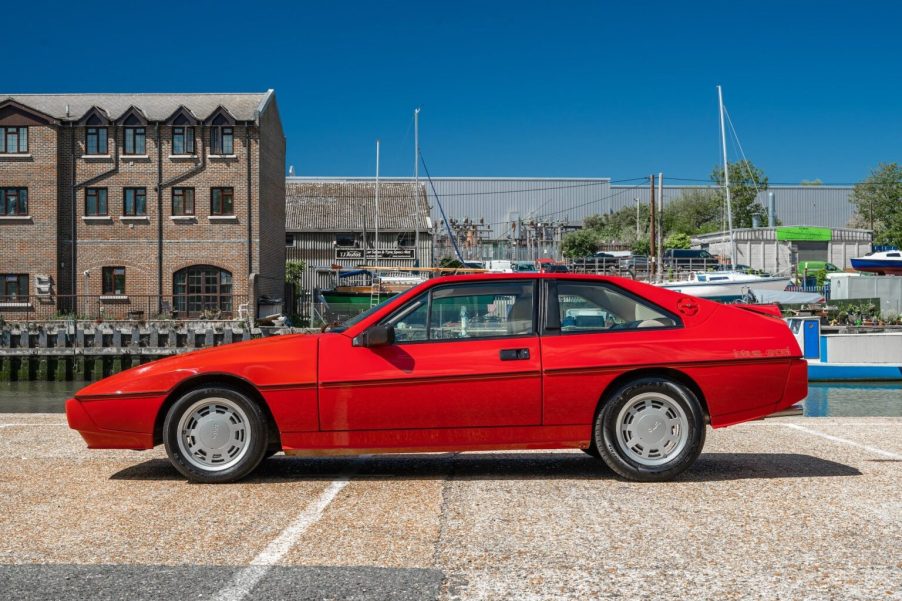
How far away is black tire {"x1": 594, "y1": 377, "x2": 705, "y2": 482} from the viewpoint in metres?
6.34

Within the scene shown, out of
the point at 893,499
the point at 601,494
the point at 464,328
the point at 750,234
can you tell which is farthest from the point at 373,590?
the point at 750,234

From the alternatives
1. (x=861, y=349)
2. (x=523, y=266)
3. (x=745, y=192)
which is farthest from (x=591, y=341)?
(x=745, y=192)

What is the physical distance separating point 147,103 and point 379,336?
127ft

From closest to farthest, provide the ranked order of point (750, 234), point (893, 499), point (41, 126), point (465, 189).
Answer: point (893, 499) → point (41, 126) → point (750, 234) → point (465, 189)

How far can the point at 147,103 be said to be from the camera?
136ft

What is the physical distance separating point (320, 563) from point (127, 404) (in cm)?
259

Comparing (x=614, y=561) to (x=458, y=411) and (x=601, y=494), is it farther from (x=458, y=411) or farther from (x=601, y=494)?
(x=458, y=411)

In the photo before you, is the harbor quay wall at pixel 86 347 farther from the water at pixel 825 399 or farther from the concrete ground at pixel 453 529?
the concrete ground at pixel 453 529

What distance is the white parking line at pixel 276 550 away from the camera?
404 cm

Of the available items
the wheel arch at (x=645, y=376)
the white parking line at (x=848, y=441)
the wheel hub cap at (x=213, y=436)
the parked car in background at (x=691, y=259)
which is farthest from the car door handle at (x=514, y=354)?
the parked car in background at (x=691, y=259)

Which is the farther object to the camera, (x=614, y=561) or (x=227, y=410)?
(x=227, y=410)

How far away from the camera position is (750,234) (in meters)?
56.9

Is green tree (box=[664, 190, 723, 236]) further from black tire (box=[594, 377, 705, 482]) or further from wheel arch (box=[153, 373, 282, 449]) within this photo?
wheel arch (box=[153, 373, 282, 449])

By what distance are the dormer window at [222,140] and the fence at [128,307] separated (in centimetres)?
626
